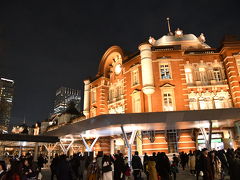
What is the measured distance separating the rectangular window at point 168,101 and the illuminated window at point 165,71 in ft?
6.51

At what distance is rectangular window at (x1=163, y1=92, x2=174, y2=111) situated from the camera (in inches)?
918

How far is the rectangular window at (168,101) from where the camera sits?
23312 mm

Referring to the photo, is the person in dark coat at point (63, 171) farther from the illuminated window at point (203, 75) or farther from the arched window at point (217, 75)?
the arched window at point (217, 75)

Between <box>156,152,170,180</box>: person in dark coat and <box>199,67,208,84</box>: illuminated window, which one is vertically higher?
<box>199,67,208,84</box>: illuminated window

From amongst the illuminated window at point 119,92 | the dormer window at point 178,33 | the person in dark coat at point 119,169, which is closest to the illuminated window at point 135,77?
→ the illuminated window at point 119,92

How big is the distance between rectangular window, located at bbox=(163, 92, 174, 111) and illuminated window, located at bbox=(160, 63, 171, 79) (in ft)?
6.51

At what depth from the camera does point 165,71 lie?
24625 mm

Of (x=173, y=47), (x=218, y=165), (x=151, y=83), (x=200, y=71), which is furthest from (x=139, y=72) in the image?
(x=218, y=165)

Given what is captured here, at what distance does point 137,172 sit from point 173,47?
17978 millimetres

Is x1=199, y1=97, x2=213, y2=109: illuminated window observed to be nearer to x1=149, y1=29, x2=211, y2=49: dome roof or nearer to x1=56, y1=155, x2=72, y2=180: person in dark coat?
x1=149, y1=29, x2=211, y2=49: dome roof

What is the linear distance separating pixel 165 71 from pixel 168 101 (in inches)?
139

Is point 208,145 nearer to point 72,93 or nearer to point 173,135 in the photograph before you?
A: point 173,135

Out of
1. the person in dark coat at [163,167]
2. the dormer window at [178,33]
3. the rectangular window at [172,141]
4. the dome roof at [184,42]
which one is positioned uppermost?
the dormer window at [178,33]

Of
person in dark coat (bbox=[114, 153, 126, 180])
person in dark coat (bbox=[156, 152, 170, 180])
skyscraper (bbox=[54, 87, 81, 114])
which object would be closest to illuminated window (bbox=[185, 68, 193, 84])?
person in dark coat (bbox=[156, 152, 170, 180])
